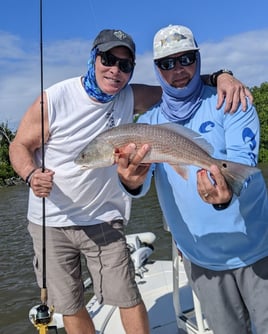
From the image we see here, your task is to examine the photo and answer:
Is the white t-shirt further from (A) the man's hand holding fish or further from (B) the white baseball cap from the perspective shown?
(B) the white baseball cap

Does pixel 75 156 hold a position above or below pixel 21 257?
above

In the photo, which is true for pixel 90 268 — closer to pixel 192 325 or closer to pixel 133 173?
pixel 192 325

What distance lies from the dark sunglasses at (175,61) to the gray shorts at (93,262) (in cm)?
158

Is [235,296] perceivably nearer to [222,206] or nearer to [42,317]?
[222,206]

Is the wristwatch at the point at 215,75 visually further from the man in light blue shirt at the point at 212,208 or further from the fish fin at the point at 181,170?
the fish fin at the point at 181,170

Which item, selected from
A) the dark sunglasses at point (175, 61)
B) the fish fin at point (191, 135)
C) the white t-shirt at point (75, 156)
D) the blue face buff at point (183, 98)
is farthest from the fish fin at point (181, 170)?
the white t-shirt at point (75, 156)

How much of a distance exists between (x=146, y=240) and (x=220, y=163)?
481 cm

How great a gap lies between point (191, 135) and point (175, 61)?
495 mm

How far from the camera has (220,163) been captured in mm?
2531

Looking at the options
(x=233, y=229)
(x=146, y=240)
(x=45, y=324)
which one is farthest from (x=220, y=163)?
(x=146, y=240)

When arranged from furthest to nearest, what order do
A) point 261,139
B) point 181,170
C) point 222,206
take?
1. point 261,139
2. point 181,170
3. point 222,206

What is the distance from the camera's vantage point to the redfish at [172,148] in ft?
8.07

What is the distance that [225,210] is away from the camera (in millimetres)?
2760

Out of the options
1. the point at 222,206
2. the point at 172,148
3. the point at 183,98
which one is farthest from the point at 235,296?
the point at 183,98
